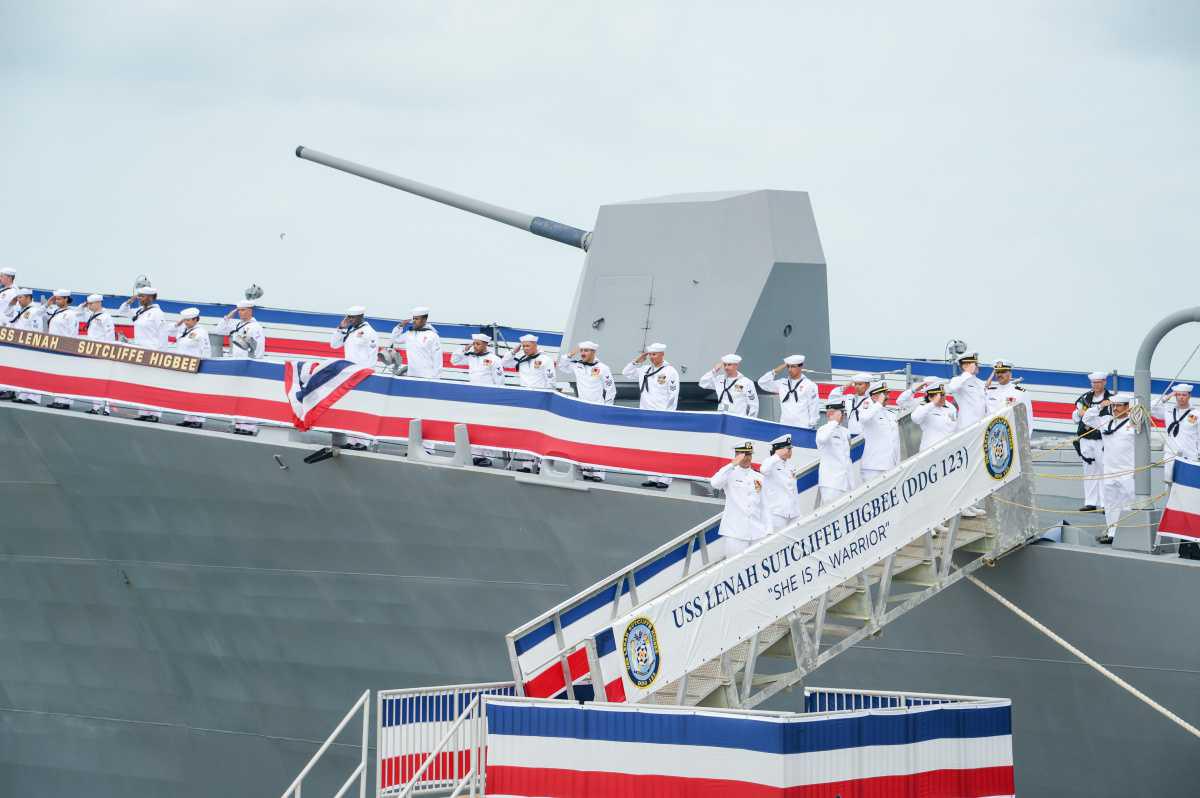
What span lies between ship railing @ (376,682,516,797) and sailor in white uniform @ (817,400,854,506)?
2.95 metres

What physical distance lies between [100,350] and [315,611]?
313 centimetres

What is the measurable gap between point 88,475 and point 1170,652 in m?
8.59

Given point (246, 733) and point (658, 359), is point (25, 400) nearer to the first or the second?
point (246, 733)

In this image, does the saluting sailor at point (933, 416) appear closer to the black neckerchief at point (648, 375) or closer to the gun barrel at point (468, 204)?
the black neckerchief at point (648, 375)

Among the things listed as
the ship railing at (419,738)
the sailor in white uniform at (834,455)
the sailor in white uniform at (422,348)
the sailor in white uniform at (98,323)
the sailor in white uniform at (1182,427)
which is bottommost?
the ship railing at (419,738)

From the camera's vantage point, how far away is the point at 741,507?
998cm

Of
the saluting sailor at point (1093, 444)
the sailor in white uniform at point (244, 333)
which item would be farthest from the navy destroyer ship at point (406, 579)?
the sailor in white uniform at point (244, 333)

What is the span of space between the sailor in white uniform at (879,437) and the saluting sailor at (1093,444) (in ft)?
5.78

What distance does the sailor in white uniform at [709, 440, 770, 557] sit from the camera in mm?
9930

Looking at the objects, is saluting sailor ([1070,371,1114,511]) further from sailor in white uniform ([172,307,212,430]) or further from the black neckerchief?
sailor in white uniform ([172,307,212,430])

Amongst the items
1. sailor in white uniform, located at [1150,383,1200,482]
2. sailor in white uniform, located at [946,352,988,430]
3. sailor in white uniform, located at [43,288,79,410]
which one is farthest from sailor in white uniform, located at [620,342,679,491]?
sailor in white uniform, located at [43,288,79,410]

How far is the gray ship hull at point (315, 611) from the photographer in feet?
32.4

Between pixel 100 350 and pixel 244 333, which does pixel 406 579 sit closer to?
pixel 244 333

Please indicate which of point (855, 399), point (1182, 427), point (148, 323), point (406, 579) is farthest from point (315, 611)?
point (1182, 427)
